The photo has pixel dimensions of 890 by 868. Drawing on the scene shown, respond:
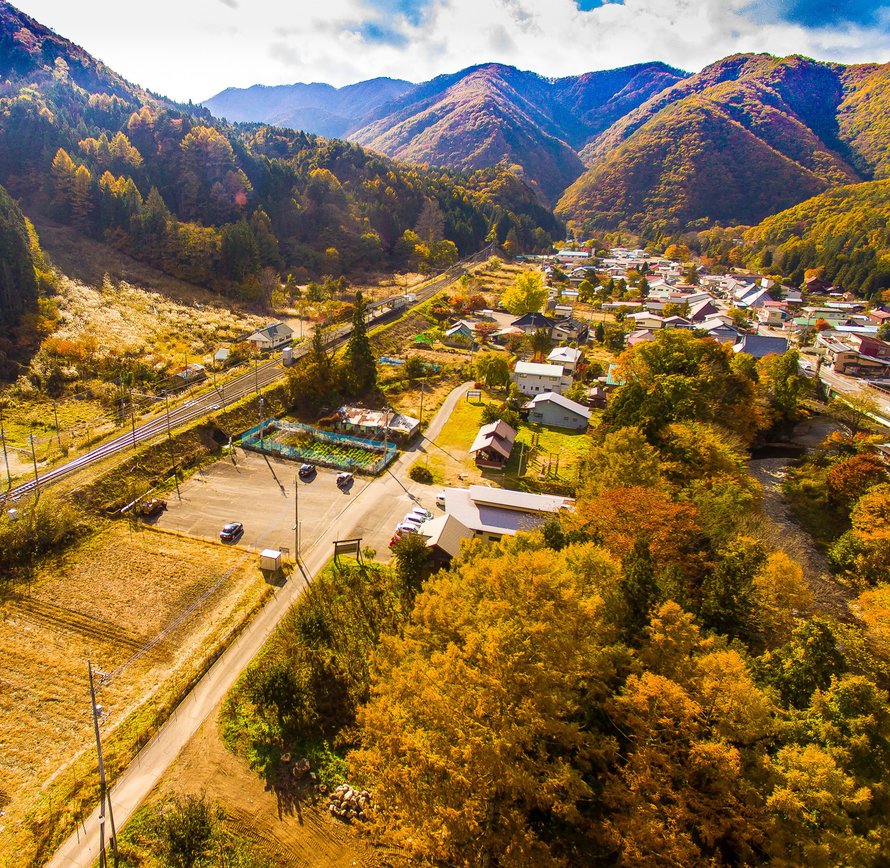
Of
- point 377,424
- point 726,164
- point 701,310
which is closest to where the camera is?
point 377,424

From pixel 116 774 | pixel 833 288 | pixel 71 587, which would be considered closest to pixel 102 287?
pixel 71 587

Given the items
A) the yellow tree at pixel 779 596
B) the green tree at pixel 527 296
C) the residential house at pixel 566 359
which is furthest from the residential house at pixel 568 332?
the yellow tree at pixel 779 596

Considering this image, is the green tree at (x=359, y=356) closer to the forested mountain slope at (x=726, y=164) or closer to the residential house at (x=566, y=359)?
the residential house at (x=566, y=359)

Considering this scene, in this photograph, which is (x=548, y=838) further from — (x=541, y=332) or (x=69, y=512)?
(x=541, y=332)

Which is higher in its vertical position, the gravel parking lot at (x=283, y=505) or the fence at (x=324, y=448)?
the fence at (x=324, y=448)

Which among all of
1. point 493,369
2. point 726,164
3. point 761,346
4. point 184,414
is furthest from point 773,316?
point 726,164

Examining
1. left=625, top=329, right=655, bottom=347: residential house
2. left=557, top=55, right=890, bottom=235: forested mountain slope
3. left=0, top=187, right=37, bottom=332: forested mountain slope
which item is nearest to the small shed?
left=0, top=187, right=37, bottom=332: forested mountain slope

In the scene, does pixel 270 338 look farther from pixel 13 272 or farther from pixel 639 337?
pixel 639 337
